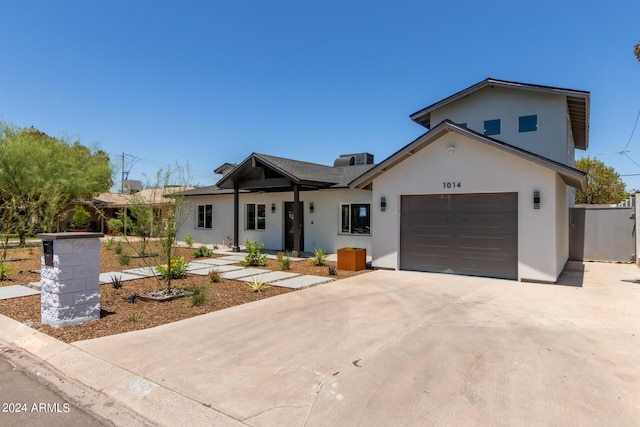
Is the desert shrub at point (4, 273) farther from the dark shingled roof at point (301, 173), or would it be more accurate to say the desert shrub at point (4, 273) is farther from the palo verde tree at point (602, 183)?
the palo verde tree at point (602, 183)

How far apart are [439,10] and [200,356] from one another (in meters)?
12.8

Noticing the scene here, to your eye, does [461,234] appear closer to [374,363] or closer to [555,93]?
[374,363]

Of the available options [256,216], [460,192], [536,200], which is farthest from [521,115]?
[256,216]

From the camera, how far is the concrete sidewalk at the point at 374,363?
130 inches

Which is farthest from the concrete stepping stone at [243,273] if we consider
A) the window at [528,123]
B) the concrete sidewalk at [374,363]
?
the window at [528,123]

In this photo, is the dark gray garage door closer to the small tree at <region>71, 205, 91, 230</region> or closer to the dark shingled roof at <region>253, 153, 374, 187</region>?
the dark shingled roof at <region>253, 153, 374, 187</region>

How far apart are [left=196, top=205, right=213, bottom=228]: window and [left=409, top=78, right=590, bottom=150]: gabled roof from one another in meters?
11.9

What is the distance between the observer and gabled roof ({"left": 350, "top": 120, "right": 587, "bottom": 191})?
29.2ft

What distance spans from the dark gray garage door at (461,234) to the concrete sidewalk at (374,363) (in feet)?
8.37

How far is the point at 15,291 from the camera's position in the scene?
8281 mm

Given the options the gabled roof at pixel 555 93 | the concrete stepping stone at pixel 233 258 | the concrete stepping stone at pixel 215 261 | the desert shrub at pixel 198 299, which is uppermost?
the gabled roof at pixel 555 93

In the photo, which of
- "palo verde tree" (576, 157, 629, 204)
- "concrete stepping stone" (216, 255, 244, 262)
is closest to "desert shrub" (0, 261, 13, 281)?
"concrete stepping stone" (216, 255, 244, 262)

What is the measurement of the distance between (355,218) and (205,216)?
9.54 meters

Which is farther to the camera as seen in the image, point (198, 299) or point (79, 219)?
point (79, 219)
